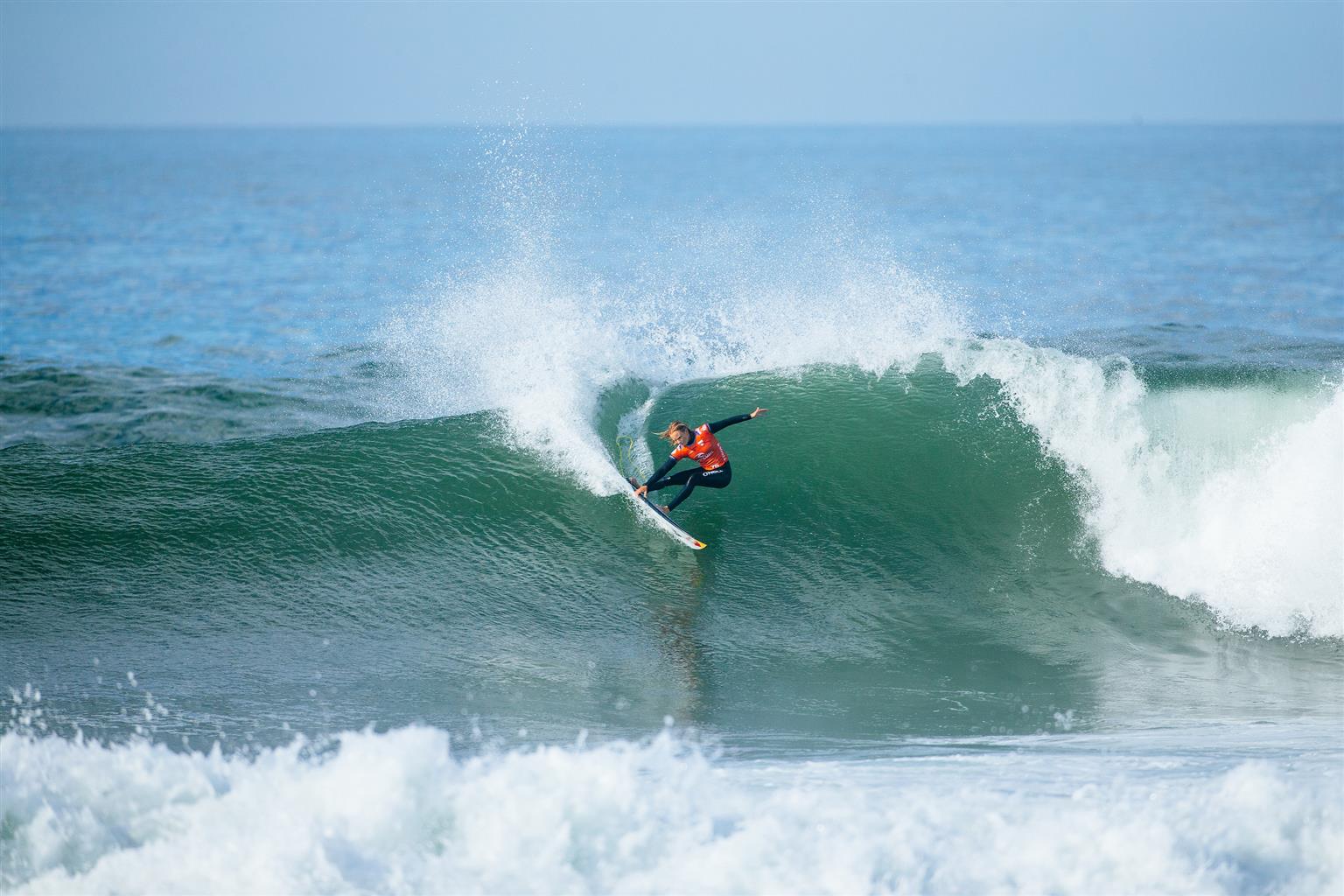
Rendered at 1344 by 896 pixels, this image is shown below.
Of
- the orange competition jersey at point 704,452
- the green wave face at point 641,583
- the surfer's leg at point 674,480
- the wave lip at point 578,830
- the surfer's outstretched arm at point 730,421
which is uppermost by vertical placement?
the surfer's outstretched arm at point 730,421

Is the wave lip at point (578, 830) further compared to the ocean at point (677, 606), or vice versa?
the ocean at point (677, 606)

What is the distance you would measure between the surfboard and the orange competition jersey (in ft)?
1.54

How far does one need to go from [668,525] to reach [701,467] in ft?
1.95

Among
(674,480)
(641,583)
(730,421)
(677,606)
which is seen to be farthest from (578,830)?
(730,421)

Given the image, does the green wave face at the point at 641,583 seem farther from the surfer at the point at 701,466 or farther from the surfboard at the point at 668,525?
the surfer at the point at 701,466

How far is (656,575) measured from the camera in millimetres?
8539

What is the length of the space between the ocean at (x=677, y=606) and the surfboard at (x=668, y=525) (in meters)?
0.11

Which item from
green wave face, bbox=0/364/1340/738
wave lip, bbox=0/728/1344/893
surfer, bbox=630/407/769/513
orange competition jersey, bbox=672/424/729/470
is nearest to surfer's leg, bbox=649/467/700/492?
surfer, bbox=630/407/769/513

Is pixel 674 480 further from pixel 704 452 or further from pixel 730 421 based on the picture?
pixel 730 421

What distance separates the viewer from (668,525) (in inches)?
353

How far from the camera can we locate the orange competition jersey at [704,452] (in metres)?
9.12

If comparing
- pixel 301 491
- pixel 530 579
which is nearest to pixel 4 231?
pixel 301 491

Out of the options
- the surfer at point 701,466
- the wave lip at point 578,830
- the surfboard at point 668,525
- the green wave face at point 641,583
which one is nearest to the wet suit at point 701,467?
the surfer at point 701,466

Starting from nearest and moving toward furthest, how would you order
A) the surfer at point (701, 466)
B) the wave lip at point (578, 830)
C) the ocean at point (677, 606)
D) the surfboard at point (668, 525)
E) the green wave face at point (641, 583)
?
the wave lip at point (578, 830)
the ocean at point (677, 606)
the green wave face at point (641, 583)
the surfboard at point (668, 525)
the surfer at point (701, 466)
